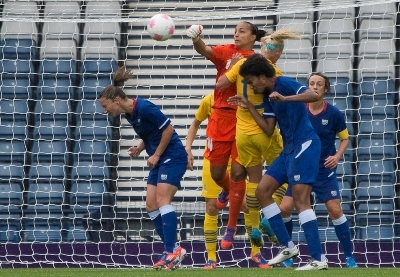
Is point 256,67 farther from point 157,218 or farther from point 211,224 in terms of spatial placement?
point 211,224

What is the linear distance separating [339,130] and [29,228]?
5022 millimetres

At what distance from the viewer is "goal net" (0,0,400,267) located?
40.0 feet

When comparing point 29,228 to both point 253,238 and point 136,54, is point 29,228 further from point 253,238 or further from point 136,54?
point 253,238

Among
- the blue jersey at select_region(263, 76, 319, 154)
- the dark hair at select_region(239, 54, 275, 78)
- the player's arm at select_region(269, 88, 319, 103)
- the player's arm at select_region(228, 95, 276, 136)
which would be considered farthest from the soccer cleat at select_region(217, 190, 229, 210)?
the player's arm at select_region(269, 88, 319, 103)

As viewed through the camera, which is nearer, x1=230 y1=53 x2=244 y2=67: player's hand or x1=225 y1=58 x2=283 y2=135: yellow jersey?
x1=225 y1=58 x2=283 y2=135: yellow jersey

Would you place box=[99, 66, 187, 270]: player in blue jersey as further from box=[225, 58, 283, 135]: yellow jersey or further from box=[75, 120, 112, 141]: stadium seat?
box=[75, 120, 112, 141]: stadium seat

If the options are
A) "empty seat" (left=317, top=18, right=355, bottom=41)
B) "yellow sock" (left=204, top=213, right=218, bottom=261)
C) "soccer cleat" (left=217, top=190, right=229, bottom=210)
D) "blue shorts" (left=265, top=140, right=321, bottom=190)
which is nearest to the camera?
"blue shorts" (left=265, top=140, right=321, bottom=190)

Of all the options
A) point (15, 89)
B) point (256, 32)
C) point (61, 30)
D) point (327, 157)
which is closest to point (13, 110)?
point (15, 89)

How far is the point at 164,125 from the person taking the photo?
28.7 ft

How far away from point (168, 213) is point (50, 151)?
15.8 ft

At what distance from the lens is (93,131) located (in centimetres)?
1302

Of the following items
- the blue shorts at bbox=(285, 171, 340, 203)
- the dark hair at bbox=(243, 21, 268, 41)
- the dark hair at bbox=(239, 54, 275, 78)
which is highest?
the dark hair at bbox=(243, 21, 268, 41)

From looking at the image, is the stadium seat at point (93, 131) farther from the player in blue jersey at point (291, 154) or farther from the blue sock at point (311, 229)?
the blue sock at point (311, 229)

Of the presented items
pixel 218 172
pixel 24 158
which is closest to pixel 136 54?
pixel 24 158
